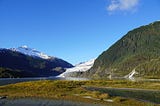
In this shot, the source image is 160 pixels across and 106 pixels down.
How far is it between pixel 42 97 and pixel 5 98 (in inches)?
334

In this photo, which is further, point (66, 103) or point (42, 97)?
point (42, 97)

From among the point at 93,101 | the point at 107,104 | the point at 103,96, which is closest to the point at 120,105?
the point at 107,104

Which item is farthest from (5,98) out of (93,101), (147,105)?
(147,105)

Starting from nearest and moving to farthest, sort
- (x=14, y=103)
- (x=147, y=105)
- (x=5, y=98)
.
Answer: (x=147, y=105) → (x=14, y=103) → (x=5, y=98)

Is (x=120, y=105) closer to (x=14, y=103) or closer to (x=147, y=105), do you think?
(x=147, y=105)

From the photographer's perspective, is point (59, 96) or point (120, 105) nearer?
point (120, 105)

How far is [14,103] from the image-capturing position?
71.0 meters

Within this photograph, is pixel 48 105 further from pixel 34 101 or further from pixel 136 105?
pixel 136 105

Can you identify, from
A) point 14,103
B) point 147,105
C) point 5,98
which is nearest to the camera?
point 147,105

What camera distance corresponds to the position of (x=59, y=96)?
83188 mm

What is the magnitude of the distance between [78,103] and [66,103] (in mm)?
2456

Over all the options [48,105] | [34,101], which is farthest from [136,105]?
[34,101]

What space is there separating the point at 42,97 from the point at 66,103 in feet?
40.2

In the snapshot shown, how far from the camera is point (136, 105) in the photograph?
68.0m
